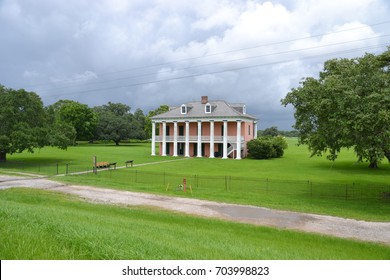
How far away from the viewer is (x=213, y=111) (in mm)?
62375

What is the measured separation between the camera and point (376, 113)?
17594mm

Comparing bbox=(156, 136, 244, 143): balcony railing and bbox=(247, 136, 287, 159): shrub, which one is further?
bbox=(156, 136, 244, 143): balcony railing


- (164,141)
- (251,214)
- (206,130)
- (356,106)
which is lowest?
(251,214)

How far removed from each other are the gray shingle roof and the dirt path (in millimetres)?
38707

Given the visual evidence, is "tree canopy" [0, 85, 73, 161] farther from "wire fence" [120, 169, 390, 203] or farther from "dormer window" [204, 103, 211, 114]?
"dormer window" [204, 103, 211, 114]

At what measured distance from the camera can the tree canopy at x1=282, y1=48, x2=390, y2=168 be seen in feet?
58.3

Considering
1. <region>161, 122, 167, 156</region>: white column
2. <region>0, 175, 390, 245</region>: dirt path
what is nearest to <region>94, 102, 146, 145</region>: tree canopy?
<region>161, 122, 167, 156</region>: white column

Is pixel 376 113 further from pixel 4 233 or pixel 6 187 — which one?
pixel 6 187

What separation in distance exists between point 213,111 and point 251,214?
151 ft

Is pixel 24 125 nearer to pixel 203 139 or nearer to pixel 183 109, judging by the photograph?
pixel 183 109

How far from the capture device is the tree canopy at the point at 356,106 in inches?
699

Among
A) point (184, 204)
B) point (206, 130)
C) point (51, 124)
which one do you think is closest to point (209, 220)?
point (184, 204)

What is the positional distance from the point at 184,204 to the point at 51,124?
38.1 metres

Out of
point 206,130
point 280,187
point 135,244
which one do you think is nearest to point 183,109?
point 206,130
